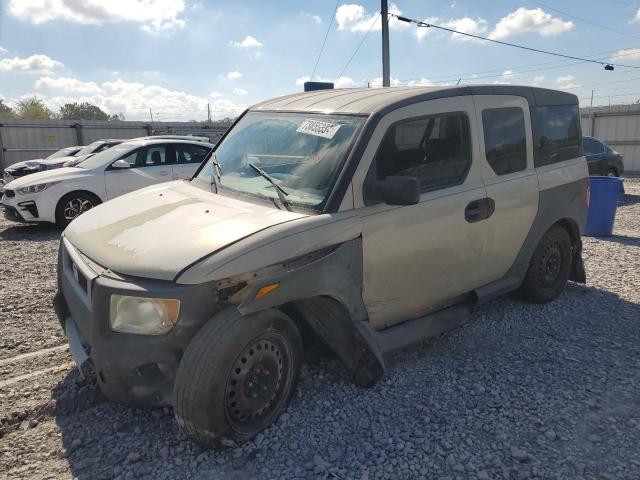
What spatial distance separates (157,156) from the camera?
9.73m

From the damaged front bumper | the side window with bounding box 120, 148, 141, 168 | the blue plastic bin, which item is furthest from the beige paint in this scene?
the side window with bounding box 120, 148, 141, 168

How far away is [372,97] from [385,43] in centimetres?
1400

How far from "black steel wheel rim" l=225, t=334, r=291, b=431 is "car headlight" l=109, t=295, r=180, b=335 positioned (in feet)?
1.39

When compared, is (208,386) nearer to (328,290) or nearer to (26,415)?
(328,290)

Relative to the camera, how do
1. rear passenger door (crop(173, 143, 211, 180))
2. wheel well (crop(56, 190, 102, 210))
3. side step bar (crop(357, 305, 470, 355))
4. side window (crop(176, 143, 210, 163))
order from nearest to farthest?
side step bar (crop(357, 305, 470, 355)) < wheel well (crop(56, 190, 102, 210)) < rear passenger door (crop(173, 143, 211, 180)) < side window (crop(176, 143, 210, 163))

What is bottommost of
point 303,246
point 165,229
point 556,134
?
point 303,246

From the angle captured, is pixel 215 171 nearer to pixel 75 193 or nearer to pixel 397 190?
pixel 397 190

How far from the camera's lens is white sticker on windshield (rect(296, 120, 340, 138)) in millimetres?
3314

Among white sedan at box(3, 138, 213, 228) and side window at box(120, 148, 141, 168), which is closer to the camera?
white sedan at box(3, 138, 213, 228)

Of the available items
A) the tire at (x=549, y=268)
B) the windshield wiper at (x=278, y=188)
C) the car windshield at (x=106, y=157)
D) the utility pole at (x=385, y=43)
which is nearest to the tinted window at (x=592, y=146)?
the utility pole at (x=385, y=43)

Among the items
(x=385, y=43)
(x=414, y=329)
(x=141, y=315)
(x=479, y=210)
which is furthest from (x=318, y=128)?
(x=385, y=43)

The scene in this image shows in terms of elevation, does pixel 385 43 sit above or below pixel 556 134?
above

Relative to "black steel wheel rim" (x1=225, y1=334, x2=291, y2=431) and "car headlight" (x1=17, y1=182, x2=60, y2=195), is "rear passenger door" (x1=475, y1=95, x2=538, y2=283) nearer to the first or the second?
"black steel wheel rim" (x1=225, y1=334, x2=291, y2=431)

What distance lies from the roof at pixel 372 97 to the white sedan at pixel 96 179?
5607 millimetres
